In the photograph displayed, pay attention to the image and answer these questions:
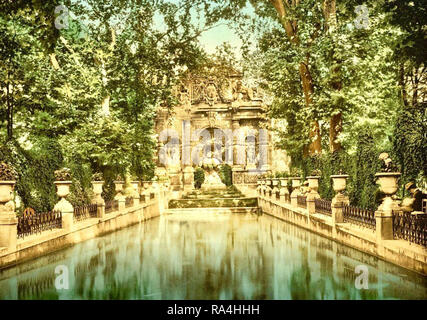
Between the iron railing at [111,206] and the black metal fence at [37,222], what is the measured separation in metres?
5.40

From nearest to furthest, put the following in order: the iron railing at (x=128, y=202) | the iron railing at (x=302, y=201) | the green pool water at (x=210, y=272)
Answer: the green pool water at (x=210, y=272) → the iron railing at (x=302, y=201) → the iron railing at (x=128, y=202)

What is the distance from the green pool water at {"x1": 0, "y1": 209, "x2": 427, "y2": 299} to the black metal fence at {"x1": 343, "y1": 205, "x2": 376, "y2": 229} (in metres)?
0.85

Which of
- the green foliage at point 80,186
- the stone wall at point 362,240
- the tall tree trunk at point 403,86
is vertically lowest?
the stone wall at point 362,240

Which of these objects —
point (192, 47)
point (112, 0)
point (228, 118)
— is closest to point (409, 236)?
point (192, 47)

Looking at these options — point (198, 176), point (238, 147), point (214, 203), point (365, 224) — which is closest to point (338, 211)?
point (365, 224)

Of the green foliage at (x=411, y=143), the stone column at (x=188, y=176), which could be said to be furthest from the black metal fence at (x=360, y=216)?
the stone column at (x=188, y=176)

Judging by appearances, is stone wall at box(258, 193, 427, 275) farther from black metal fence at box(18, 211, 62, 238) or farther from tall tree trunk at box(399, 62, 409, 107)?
black metal fence at box(18, 211, 62, 238)

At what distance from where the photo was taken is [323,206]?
52.1 feet

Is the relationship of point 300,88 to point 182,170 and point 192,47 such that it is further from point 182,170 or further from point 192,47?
point 182,170

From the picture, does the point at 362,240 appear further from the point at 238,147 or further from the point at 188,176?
the point at 238,147

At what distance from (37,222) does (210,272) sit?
5629mm

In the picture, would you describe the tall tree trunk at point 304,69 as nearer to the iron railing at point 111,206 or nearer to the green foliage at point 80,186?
the iron railing at point 111,206

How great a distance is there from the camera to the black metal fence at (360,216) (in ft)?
37.4

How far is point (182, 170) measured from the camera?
44.7 meters
